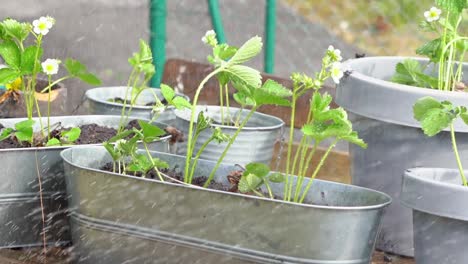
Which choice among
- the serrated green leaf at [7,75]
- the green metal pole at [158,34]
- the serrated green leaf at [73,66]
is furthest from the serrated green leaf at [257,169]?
the green metal pole at [158,34]

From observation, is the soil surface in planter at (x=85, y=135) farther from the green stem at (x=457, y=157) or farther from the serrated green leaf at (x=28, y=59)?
the green stem at (x=457, y=157)

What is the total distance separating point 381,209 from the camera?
1.62m

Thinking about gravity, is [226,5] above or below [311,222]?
above

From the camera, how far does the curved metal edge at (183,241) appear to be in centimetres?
163

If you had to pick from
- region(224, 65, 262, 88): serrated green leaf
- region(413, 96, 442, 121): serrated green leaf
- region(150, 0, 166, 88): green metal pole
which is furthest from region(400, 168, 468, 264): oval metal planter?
region(150, 0, 166, 88): green metal pole

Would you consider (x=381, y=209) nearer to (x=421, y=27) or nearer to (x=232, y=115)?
(x=421, y=27)

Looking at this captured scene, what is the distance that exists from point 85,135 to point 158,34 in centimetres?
124

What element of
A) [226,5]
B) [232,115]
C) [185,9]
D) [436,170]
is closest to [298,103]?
[232,115]

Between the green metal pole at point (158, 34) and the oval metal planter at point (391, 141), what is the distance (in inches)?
53.7

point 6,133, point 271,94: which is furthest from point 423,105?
point 6,133

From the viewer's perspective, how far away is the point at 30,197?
198cm

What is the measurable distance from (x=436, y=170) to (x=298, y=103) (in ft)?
3.28

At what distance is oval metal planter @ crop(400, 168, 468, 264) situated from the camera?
162 centimetres

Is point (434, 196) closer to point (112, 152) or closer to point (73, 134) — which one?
point (112, 152)
